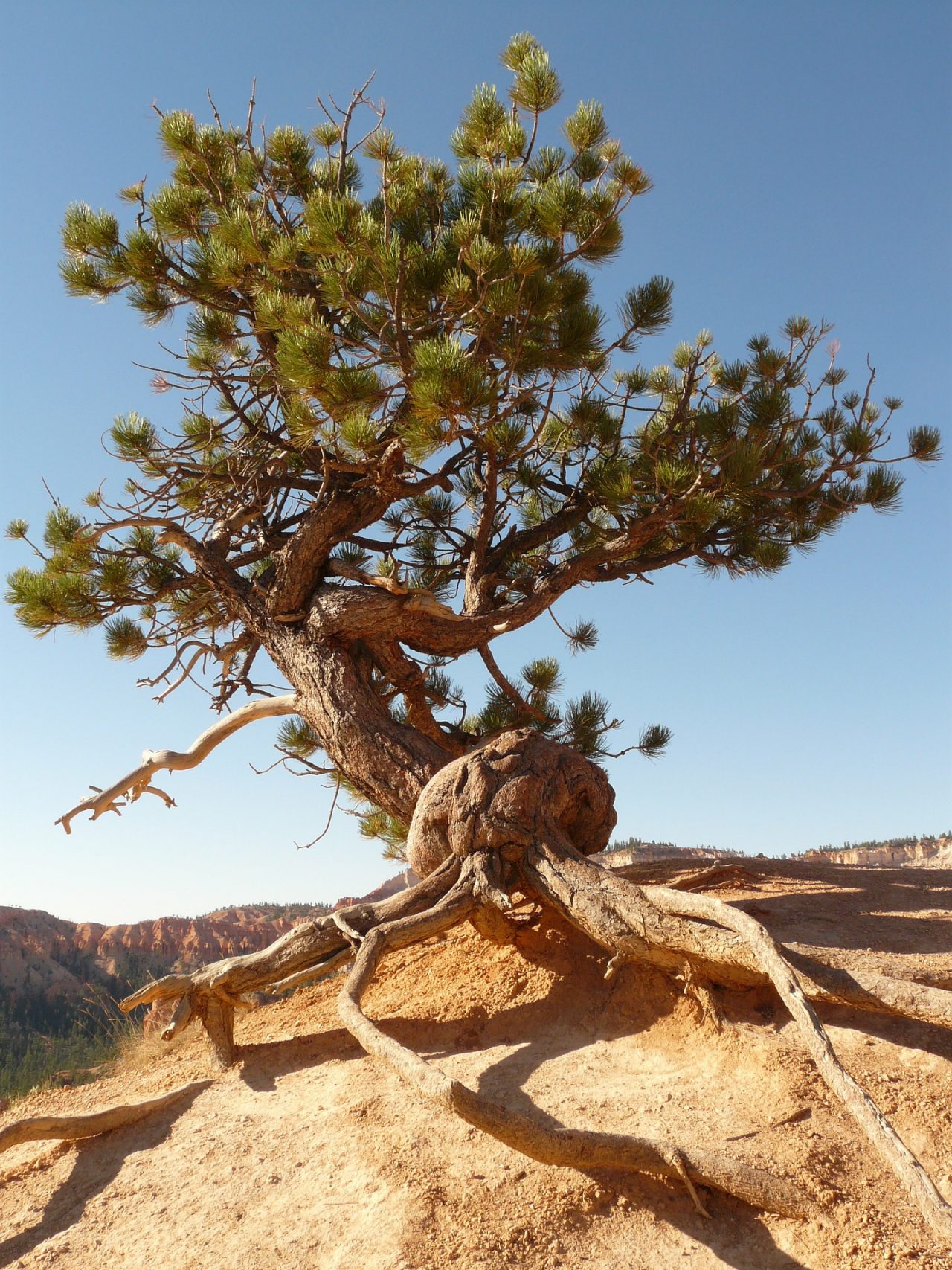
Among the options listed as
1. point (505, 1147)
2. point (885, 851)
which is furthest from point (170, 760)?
point (885, 851)

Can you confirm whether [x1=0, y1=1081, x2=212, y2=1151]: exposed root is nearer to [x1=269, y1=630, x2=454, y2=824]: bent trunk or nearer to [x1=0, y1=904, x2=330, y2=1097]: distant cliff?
[x1=269, y1=630, x2=454, y2=824]: bent trunk

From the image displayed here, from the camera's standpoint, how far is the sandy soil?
114 inches

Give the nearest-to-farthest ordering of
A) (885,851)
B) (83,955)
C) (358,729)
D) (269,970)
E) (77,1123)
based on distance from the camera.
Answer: (77,1123)
(269,970)
(358,729)
(885,851)
(83,955)

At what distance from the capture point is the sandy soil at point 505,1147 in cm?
291

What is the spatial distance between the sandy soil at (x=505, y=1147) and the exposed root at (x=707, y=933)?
235 mm

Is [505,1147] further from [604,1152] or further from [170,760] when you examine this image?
[170,760]

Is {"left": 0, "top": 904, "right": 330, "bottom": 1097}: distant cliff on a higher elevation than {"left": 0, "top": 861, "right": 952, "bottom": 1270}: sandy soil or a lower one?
higher

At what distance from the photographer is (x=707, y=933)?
12.9ft

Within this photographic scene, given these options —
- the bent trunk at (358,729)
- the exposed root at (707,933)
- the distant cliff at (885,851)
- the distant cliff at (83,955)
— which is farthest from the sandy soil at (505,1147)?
the distant cliff at (885,851)

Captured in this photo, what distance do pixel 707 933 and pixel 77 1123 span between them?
2.84m

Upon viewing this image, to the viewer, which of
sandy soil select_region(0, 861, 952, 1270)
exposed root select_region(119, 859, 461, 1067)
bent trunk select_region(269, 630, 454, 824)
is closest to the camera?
sandy soil select_region(0, 861, 952, 1270)

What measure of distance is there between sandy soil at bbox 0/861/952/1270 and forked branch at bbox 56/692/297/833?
200 centimetres

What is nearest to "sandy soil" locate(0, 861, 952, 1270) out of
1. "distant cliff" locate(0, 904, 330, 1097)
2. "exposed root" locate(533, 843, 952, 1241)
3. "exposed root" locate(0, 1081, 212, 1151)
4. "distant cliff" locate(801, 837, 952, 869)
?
"exposed root" locate(0, 1081, 212, 1151)

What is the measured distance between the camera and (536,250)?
508cm
